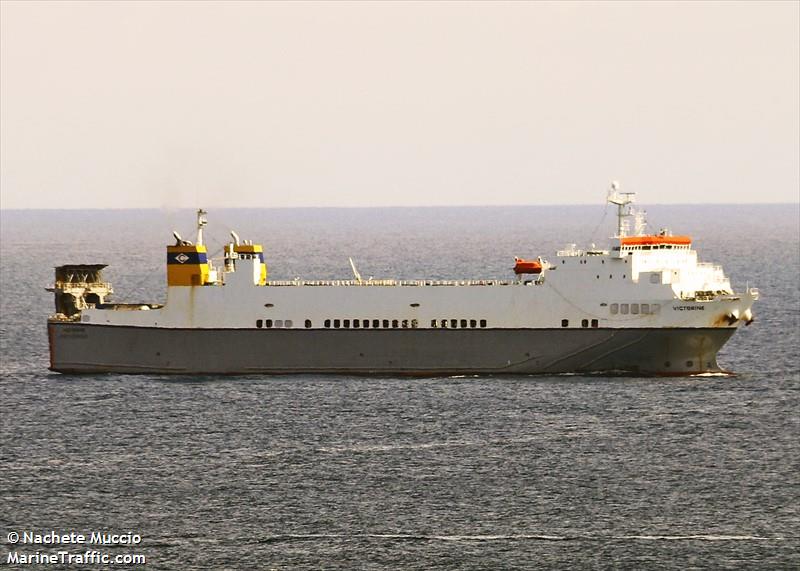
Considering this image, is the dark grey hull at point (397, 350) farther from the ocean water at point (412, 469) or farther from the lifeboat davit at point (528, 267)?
the lifeboat davit at point (528, 267)

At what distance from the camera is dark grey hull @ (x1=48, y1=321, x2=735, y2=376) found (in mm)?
67500

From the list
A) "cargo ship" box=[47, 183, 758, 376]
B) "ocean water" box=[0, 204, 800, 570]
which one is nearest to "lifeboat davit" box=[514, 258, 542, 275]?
"cargo ship" box=[47, 183, 758, 376]

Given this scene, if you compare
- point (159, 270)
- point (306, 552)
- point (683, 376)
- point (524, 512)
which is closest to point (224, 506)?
point (306, 552)

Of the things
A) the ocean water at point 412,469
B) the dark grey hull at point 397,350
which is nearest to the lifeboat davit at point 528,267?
the dark grey hull at point 397,350

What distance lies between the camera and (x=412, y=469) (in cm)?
5212

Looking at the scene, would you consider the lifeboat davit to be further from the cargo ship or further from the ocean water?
the ocean water

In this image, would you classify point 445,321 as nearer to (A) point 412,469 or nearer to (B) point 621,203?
(B) point 621,203

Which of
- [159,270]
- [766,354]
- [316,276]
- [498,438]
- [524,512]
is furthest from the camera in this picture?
[159,270]

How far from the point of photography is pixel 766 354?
80.5 meters

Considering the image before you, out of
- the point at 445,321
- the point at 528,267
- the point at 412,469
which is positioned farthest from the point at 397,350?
the point at 412,469

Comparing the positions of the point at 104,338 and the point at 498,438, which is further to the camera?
the point at 104,338

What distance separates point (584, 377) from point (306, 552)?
27.4 metres

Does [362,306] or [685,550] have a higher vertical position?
[362,306]

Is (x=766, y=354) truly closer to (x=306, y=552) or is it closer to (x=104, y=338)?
(x=104, y=338)
